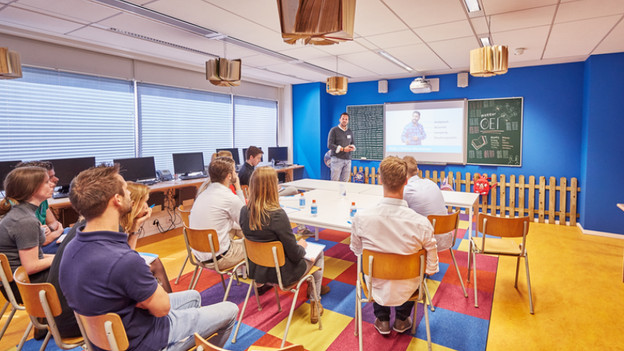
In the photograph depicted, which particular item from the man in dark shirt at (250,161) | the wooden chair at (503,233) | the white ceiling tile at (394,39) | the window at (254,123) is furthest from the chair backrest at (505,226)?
the window at (254,123)

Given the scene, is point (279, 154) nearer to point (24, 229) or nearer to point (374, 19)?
point (374, 19)

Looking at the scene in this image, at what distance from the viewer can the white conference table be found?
3.05m

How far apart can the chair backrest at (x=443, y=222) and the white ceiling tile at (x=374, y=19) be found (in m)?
2.05

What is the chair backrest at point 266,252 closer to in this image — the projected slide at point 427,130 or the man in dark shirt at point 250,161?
the man in dark shirt at point 250,161

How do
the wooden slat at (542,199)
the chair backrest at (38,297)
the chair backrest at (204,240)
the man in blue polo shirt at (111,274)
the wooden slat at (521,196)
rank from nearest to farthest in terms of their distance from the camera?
the man in blue polo shirt at (111,274)
the chair backrest at (38,297)
the chair backrest at (204,240)
the wooden slat at (542,199)
the wooden slat at (521,196)

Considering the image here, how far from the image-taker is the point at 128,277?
1.32 m

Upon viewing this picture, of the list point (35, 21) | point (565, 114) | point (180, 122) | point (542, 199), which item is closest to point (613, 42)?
point (565, 114)

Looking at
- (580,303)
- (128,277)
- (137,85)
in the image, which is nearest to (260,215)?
(128,277)

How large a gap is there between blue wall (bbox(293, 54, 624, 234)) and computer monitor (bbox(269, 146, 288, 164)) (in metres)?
2.31

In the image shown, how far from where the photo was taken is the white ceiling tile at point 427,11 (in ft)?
10.2

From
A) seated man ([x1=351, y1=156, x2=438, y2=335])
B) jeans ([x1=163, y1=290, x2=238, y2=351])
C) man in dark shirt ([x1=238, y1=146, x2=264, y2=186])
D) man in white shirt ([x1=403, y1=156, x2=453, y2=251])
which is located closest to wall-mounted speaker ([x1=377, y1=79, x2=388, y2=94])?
man in dark shirt ([x1=238, y1=146, x2=264, y2=186])

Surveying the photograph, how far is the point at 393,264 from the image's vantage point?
6.55 ft

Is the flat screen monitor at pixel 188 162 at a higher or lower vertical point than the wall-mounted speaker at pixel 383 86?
lower

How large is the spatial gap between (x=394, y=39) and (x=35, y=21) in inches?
162
